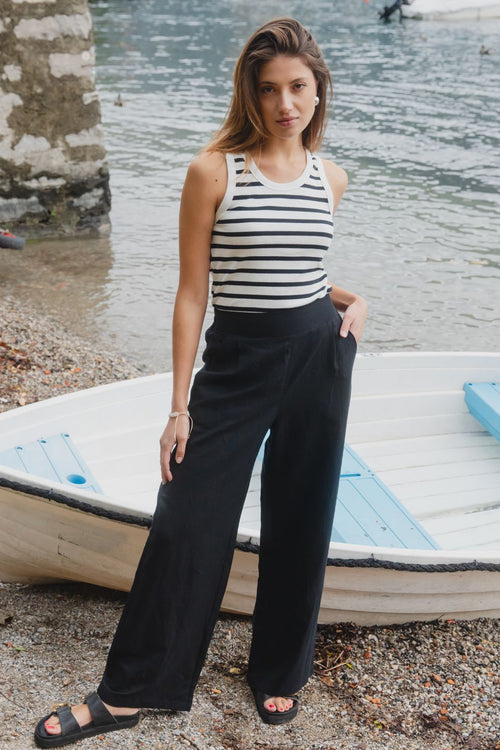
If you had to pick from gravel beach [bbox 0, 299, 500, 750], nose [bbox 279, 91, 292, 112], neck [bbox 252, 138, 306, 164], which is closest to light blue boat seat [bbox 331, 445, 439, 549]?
gravel beach [bbox 0, 299, 500, 750]

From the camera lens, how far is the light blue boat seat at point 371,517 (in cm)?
299

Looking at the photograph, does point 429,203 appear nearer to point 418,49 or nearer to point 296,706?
point 296,706

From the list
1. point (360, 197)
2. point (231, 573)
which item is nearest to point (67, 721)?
point (231, 573)

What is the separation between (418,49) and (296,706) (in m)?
21.8

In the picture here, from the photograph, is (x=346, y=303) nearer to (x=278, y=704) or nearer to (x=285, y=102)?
(x=285, y=102)

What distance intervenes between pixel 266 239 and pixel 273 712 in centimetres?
141

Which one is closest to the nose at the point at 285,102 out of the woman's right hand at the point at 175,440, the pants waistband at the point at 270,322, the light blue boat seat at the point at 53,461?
the pants waistband at the point at 270,322

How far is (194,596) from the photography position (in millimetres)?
2174

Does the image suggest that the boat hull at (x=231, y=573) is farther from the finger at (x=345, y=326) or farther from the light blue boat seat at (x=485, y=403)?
the light blue boat seat at (x=485, y=403)

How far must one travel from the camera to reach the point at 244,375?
208 cm

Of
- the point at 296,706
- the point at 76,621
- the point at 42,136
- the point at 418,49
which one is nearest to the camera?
the point at 296,706

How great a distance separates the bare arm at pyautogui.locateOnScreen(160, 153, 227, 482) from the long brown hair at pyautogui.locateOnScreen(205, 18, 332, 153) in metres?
0.08

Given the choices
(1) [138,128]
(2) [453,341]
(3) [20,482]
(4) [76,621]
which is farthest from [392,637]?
(1) [138,128]

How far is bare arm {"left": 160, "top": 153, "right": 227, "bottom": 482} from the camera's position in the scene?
6.50 ft
